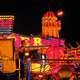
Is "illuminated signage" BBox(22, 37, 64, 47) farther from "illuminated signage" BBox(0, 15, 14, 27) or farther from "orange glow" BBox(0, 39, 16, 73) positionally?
"orange glow" BBox(0, 39, 16, 73)

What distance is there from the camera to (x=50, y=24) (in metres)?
10.3

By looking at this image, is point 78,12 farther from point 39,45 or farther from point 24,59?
point 24,59

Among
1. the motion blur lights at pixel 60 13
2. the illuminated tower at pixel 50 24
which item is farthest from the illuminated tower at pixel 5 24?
the motion blur lights at pixel 60 13

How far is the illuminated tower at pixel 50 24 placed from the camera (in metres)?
9.40

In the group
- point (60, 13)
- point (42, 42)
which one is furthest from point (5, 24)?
point (60, 13)

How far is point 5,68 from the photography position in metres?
5.02

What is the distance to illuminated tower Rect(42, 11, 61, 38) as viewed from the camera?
940 cm

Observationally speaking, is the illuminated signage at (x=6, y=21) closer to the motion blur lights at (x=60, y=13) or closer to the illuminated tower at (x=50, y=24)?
the illuminated tower at (x=50, y=24)

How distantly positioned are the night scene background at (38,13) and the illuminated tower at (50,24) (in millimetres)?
182

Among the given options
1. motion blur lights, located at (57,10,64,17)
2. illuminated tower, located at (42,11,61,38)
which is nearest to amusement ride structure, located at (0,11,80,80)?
illuminated tower, located at (42,11,61,38)

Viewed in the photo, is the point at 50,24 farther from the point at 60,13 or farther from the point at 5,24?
the point at 5,24

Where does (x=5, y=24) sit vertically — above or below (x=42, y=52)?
above

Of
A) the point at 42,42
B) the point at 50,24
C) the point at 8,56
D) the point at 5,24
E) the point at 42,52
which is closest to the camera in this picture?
the point at 8,56

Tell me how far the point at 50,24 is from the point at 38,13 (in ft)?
3.32
